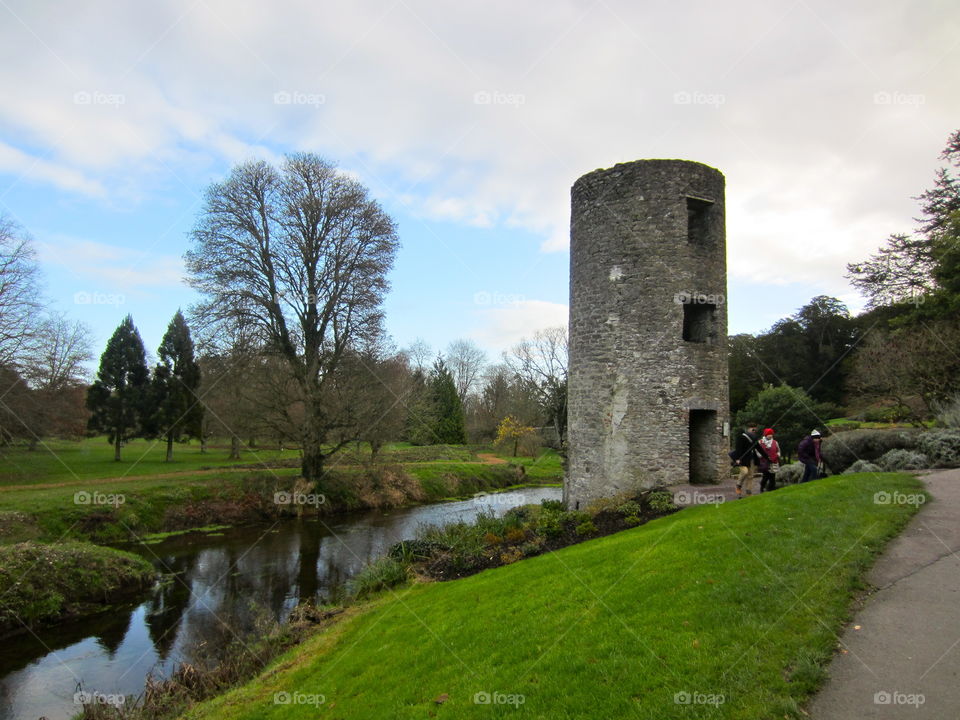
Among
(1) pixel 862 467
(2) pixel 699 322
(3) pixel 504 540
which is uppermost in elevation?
(2) pixel 699 322

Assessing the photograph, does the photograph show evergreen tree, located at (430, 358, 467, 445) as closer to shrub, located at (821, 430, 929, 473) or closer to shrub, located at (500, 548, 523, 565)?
shrub, located at (500, 548, 523, 565)

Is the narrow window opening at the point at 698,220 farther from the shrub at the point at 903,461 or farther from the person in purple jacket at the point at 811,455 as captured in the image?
the shrub at the point at 903,461

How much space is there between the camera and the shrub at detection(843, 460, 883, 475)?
1309cm

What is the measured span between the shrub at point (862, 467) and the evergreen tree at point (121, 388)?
109ft

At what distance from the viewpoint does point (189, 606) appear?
1312cm

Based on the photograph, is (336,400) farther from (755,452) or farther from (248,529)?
(755,452)

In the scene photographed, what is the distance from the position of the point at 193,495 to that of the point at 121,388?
15017mm

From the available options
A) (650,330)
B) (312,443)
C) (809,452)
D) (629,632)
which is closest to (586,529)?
(650,330)

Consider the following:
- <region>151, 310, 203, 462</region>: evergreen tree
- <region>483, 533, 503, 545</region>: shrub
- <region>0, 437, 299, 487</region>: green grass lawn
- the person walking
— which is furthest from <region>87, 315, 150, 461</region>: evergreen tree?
the person walking

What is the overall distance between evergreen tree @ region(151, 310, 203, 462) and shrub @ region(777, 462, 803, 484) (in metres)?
30.8

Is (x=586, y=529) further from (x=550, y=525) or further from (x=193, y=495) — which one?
(x=193, y=495)

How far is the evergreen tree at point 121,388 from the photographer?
1245 inches

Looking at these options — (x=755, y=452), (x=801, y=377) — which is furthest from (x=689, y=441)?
(x=801, y=377)

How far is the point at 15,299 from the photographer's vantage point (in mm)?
20250
